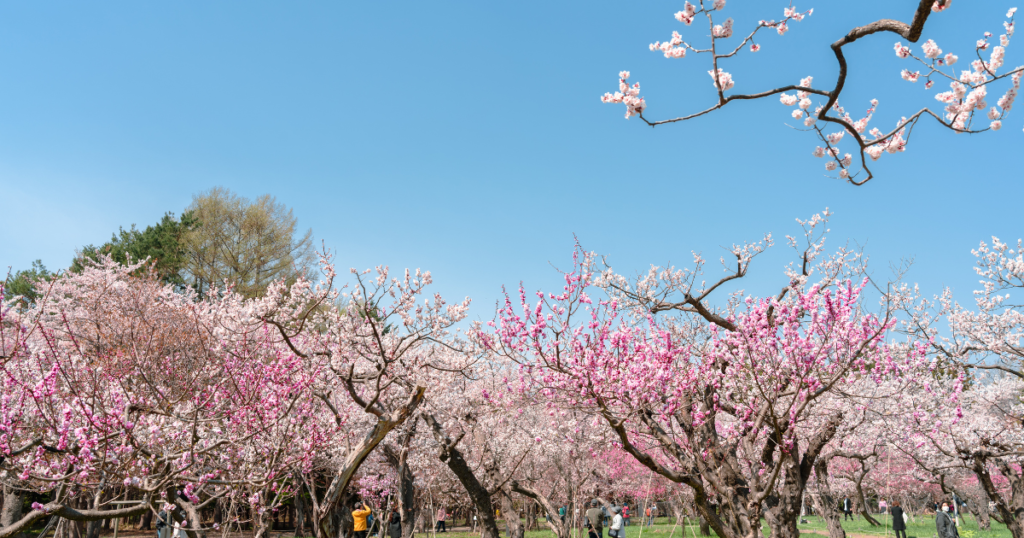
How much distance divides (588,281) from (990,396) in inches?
932

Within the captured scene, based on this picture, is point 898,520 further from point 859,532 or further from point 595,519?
point 595,519

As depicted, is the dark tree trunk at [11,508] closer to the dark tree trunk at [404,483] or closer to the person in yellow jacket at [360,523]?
the person in yellow jacket at [360,523]

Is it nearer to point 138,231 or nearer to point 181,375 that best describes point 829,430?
point 181,375

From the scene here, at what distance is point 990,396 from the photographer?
22.9 metres

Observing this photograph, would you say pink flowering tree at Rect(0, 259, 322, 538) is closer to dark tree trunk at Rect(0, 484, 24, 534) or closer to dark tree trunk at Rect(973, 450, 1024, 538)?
dark tree trunk at Rect(0, 484, 24, 534)

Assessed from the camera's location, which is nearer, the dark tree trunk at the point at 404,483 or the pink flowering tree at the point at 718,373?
the pink flowering tree at the point at 718,373

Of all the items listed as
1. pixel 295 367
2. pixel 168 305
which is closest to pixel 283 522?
pixel 168 305

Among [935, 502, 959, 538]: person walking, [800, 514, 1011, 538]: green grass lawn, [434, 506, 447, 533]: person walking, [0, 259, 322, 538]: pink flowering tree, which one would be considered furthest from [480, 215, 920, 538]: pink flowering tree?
[434, 506, 447, 533]: person walking

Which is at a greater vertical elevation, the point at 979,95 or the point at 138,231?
the point at 138,231

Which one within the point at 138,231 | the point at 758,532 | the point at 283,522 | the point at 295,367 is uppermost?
the point at 138,231

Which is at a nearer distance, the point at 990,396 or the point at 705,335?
the point at 705,335

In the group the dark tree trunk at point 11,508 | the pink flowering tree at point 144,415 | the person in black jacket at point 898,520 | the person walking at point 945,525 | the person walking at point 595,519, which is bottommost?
the person in black jacket at point 898,520

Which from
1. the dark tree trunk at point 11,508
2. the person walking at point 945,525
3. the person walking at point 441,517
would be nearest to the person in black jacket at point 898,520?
the person walking at point 945,525

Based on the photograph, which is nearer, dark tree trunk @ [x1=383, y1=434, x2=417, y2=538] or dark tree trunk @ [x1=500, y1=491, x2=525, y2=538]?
A: dark tree trunk @ [x1=383, y1=434, x2=417, y2=538]
